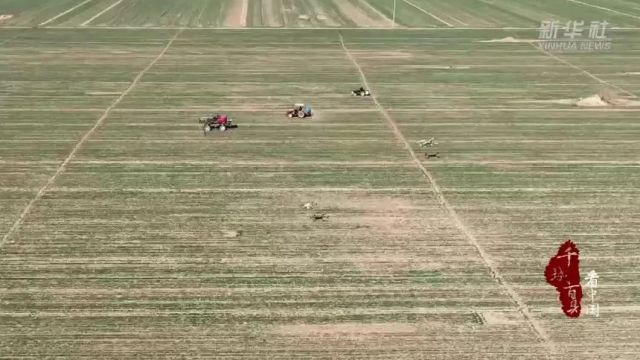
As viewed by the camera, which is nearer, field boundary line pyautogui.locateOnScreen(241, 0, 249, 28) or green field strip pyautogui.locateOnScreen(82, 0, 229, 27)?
green field strip pyautogui.locateOnScreen(82, 0, 229, 27)

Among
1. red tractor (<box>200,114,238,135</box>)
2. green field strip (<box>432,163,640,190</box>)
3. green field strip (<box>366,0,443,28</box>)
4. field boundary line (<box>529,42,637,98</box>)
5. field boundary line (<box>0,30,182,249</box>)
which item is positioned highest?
green field strip (<box>366,0,443,28</box>)

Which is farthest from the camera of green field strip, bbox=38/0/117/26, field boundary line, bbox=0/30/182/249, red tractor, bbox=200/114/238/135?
green field strip, bbox=38/0/117/26

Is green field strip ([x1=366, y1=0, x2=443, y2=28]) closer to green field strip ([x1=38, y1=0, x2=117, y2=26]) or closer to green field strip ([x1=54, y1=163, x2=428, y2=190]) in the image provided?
green field strip ([x1=38, y1=0, x2=117, y2=26])

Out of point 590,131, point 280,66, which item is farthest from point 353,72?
point 590,131

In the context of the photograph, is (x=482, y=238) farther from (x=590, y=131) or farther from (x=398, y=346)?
(x=590, y=131)

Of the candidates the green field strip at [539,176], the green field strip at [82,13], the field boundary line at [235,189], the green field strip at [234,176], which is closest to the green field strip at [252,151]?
the green field strip at [234,176]

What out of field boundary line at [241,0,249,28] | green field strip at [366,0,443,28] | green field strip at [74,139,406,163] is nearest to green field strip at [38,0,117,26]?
field boundary line at [241,0,249,28]

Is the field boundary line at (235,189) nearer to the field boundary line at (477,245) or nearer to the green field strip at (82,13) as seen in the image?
the field boundary line at (477,245)

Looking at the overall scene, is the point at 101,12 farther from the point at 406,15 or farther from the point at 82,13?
the point at 406,15
